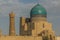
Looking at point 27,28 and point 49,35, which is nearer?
point 49,35

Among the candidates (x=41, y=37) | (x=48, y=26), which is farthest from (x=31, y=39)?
(x=48, y=26)

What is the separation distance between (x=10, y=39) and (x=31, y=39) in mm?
3377

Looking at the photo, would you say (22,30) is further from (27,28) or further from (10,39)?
(10,39)

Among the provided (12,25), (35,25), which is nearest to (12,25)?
(12,25)

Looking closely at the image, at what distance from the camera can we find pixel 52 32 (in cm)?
4797

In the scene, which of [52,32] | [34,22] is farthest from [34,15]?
[52,32]

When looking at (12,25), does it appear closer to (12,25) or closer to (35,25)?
(12,25)

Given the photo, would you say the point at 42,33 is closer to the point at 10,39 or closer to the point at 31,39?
the point at 31,39

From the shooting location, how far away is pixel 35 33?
47.7m

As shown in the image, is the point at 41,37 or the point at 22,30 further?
the point at 22,30

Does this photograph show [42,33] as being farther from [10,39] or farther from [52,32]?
[10,39]

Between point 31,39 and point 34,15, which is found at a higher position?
point 34,15

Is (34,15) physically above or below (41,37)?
above

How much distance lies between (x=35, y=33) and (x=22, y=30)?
2.81m
